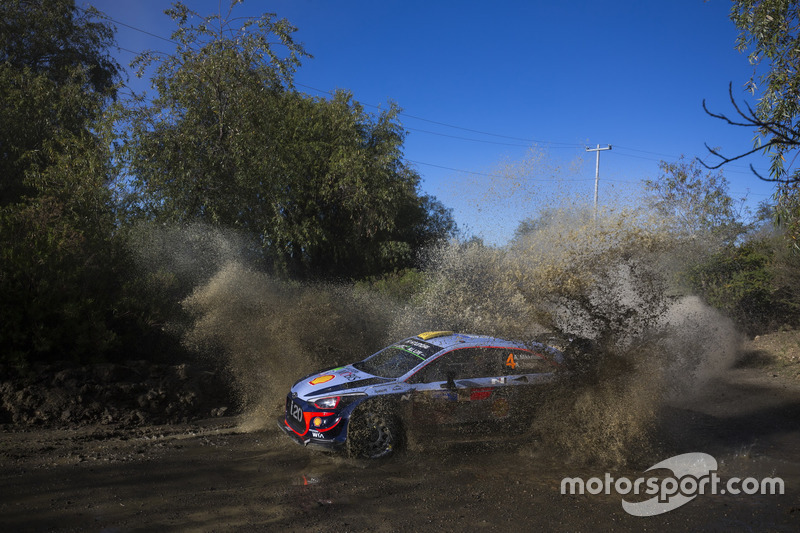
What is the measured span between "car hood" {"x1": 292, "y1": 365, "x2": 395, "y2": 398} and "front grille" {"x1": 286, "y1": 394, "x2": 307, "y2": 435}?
0.15 m

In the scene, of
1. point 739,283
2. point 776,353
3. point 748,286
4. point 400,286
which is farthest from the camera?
point 400,286

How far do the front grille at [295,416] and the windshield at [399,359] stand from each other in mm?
1111

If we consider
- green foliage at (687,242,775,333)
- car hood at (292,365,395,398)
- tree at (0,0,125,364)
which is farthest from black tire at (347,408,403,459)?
green foliage at (687,242,775,333)

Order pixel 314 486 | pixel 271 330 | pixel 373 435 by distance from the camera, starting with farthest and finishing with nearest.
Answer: pixel 271 330, pixel 373 435, pixel 314 486

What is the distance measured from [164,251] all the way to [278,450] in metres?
7.95

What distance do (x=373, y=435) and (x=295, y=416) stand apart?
1.09 m

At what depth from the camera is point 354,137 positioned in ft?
66.7

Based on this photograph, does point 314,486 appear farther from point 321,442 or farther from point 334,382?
point 334,382

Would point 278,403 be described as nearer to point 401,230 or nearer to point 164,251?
point 164,251

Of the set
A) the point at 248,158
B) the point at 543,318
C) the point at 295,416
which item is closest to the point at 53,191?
the point at 248,158

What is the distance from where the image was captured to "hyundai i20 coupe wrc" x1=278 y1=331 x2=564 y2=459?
7.04m

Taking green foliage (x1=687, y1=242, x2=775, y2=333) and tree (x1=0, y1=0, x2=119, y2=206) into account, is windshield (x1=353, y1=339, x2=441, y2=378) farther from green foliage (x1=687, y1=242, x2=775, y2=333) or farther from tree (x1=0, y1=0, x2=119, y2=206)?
green foliage (x1=687, y1=242, x2=775, y2=333)

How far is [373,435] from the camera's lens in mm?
7062

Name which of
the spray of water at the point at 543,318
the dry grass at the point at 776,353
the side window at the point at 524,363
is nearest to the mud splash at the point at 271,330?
the spray of water at the point at 543,318
